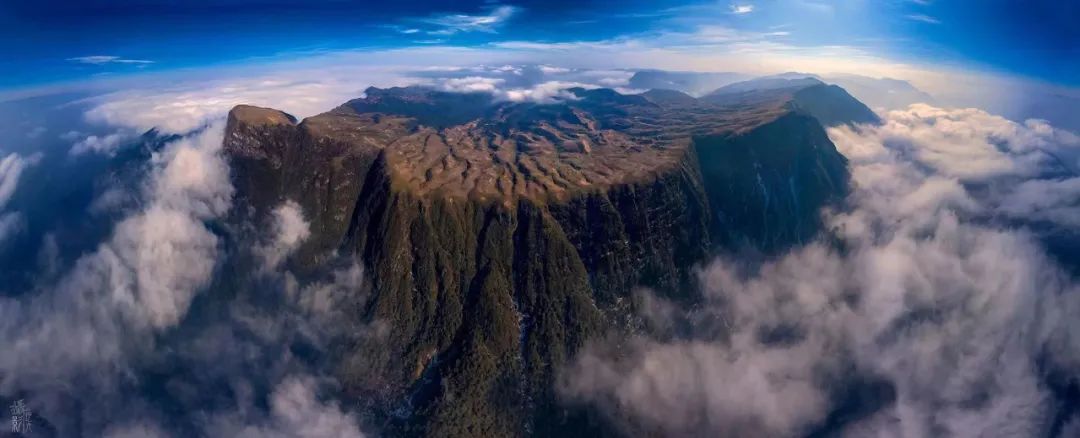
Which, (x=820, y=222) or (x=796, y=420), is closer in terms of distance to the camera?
(x=796, y=420)

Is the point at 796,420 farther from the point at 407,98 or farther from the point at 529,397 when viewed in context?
the point at 407,98

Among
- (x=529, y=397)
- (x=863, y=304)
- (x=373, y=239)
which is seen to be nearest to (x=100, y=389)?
(x=373, y=239)

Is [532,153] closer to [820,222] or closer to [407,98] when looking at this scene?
[407,98]

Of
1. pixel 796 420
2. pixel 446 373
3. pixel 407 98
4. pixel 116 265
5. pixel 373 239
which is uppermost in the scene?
pixel 407 98

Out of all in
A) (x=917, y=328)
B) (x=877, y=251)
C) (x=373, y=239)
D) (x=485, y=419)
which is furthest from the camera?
(x=877, y=251)

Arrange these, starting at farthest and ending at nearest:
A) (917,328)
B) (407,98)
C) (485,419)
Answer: (407,98)
(917,328)
(485,419)

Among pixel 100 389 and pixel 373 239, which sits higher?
pixel 373 239

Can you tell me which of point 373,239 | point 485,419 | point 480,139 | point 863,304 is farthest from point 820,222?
point 373,239
